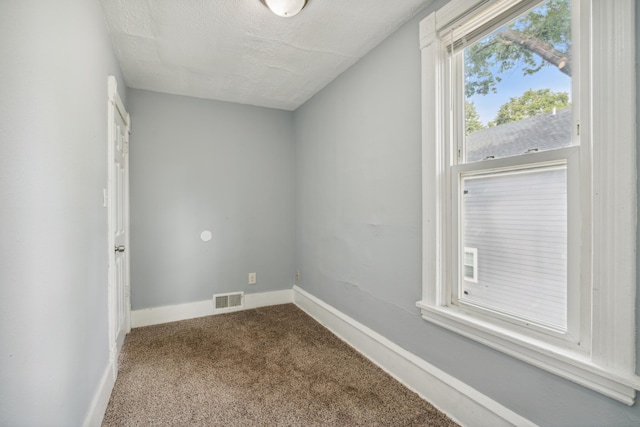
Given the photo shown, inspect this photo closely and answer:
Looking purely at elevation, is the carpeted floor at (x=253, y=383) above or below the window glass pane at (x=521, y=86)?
below

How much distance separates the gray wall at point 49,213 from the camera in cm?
83

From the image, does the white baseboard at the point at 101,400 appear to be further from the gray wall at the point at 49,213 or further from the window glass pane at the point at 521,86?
the window glass pane at the point at 521,86

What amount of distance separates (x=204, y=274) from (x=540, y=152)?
10.1ft

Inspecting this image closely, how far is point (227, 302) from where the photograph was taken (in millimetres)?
3346

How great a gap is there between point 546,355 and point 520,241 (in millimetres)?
486

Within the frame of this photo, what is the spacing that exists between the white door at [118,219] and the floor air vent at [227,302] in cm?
81

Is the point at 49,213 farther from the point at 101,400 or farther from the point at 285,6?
the point at 285,6

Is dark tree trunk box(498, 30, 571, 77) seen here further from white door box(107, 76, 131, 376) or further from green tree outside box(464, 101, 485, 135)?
white door box(107, 76, 131, 376)

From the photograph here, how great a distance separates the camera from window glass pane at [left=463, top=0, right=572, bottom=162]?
1277 millimetres

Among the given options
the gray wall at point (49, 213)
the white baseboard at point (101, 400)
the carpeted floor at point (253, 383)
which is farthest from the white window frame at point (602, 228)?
the white baseboard at point (101, 400)

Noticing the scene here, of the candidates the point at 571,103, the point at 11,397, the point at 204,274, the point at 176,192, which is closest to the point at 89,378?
the point at 11,397

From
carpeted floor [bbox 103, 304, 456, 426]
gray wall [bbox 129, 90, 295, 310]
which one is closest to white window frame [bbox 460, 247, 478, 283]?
carpeted floor [bbox 103, 304, 456, 426]

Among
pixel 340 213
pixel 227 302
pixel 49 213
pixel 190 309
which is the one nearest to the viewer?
pixel 49 213

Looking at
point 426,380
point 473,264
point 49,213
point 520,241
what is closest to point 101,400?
point 49,213
